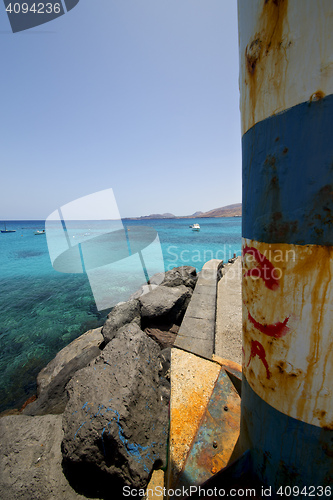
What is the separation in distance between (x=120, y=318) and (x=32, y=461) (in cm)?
251

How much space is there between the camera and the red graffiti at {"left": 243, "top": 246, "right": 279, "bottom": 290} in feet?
2.44

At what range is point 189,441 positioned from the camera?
4.69ft

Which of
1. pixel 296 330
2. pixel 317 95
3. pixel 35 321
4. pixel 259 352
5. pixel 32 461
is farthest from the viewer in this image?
pixel 35 321

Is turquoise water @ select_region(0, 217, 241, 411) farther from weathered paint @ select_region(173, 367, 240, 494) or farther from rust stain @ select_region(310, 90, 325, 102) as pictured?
rust stain @ select_region(310, 90, 325, 102)

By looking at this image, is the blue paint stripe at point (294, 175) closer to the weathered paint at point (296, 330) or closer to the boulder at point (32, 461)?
the weathered paint at point (296, 330)

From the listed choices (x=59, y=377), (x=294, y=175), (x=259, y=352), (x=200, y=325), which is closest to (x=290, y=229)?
(x=294, y=175)

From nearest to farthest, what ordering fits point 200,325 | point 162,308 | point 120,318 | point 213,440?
point 213,440, point 200,325, point 120,318, point 162,308

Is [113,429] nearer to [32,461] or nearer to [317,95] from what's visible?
[32,461]

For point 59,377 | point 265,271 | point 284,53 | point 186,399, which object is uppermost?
point 284,53

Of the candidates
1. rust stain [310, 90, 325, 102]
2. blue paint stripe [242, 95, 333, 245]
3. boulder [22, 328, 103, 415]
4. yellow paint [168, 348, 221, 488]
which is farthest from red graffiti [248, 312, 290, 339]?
boulder [22, 328, 103, 415]

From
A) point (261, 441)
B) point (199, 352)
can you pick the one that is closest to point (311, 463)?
point (261, 441)

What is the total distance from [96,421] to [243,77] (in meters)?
2.94

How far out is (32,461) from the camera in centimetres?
212

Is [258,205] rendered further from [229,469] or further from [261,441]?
[229,469]
